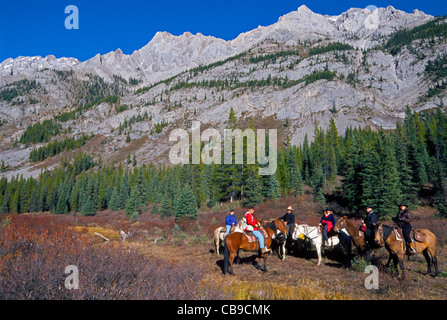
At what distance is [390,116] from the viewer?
124 meters

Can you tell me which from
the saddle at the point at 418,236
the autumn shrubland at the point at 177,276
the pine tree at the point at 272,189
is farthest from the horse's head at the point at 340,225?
the pine tree at the point at 272,189

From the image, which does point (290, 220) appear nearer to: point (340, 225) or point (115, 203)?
point (340, 225)

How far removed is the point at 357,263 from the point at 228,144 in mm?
36091

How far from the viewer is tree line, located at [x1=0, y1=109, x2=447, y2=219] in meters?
29.6

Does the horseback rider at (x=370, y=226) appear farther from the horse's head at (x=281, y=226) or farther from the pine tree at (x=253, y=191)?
the pine tree at (x=253, y=191)

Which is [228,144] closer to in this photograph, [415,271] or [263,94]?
[415,271]

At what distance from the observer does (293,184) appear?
52.4m

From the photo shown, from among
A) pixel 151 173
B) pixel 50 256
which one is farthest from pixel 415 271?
pixel 151 173

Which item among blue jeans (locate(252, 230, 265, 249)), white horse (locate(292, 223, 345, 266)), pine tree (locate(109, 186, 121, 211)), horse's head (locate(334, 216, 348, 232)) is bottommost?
pine tree (locate(109, 186, 121, 211))

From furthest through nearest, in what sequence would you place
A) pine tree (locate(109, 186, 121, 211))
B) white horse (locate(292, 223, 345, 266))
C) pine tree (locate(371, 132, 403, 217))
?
pine tree (locate(109, 186, 121, 211)) < pine tree (locate(371, 132, 403, 217)) < white horse (locate(292, 223, 345, 266))

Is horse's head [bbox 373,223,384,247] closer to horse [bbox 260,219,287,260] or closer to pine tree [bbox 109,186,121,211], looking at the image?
horse [bbox 260,219,287,260]

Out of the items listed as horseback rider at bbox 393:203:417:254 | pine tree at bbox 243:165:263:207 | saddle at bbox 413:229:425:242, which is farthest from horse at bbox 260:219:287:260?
pine tree at bbox 243:165:263:207

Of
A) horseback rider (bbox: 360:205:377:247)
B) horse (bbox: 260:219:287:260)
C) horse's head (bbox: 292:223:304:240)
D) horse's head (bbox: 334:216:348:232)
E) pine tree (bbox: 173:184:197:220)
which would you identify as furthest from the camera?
pine tree (bbox: 173:184:197:220)
